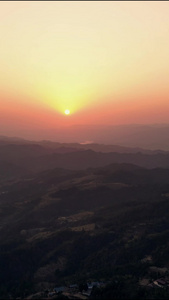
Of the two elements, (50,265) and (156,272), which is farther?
(50,265)

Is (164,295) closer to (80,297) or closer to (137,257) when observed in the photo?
(80,297)

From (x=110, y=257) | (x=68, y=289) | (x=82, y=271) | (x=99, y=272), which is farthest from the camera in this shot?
(x=110, y=257)

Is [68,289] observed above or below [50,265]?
above

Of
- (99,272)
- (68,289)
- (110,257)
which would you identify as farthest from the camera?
(110,257)

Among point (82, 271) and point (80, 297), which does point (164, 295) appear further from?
point (82, 271)

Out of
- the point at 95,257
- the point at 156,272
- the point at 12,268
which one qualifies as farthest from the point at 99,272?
the point at 12,268

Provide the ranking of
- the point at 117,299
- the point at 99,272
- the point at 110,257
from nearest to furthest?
1. the point at 117,299
2. the point at 99,272
3. the point at 110,257

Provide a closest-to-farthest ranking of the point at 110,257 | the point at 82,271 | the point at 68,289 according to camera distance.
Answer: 1. the point at 68,289
2. the point at 82,271
3. the point at 110,257

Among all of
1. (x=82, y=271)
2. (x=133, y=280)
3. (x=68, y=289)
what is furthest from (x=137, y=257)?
(x=68, y=289)

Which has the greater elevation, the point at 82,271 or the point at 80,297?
the point at 80,297
